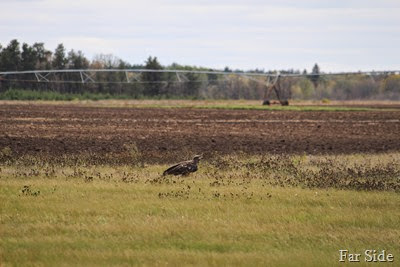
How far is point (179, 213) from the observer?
14336 millimetres

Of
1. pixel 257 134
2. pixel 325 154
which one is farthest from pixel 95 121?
pixel 325 154

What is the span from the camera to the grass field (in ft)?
37.9

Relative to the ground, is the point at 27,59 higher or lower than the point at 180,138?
higher

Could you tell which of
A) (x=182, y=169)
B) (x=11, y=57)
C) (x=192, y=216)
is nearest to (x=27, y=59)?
(x=11, y=57)

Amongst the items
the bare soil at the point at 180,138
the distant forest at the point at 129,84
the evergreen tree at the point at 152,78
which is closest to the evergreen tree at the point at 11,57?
the distant forest at the point at 129,84

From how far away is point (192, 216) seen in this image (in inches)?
555

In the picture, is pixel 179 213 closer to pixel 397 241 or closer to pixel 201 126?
pixel 397 241

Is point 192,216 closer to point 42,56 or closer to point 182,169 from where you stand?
point 182,169

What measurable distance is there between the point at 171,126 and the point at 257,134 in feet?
20.0

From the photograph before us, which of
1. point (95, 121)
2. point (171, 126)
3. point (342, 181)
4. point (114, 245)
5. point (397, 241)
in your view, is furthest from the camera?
point (95, 121)

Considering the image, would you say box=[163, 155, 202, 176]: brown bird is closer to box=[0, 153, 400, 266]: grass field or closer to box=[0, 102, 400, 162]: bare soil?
box=[0, 153, 400, 266]: grass field

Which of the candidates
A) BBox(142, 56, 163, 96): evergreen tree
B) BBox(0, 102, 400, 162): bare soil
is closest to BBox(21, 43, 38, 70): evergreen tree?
BBox(142, 56, 163, 96): evergreen tree

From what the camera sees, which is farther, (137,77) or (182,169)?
(137,77)

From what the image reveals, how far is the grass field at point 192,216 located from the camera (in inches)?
454
